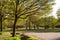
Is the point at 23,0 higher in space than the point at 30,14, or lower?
higher

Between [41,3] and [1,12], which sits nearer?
[41,3]

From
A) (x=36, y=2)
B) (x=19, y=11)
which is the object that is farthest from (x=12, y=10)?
(x=36, y=2)

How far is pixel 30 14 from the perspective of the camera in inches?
898

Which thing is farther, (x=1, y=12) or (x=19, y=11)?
(x=1, y=12)

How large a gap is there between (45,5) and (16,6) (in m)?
3.74

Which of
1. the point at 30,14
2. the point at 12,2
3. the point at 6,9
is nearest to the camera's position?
the point at 12,2

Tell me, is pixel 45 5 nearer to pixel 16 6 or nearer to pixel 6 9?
pixel 16 6

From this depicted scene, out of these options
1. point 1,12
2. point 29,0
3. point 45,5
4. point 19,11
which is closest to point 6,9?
point 1,12

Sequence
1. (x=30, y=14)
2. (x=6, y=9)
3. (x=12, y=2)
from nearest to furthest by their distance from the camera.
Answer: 1. (x=12, y=2)
2. (x=30, y=14)
3. (x=6, y=9)

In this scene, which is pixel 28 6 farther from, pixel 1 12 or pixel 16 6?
pixel 1 12

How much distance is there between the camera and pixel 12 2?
21.4m

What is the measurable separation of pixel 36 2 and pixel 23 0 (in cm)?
188

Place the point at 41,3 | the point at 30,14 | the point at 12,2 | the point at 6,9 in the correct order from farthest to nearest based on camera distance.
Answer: the point at 6,9, the point at 30,14, the point at 12,2, the point at 41,3

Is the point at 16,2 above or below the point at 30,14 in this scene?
above
